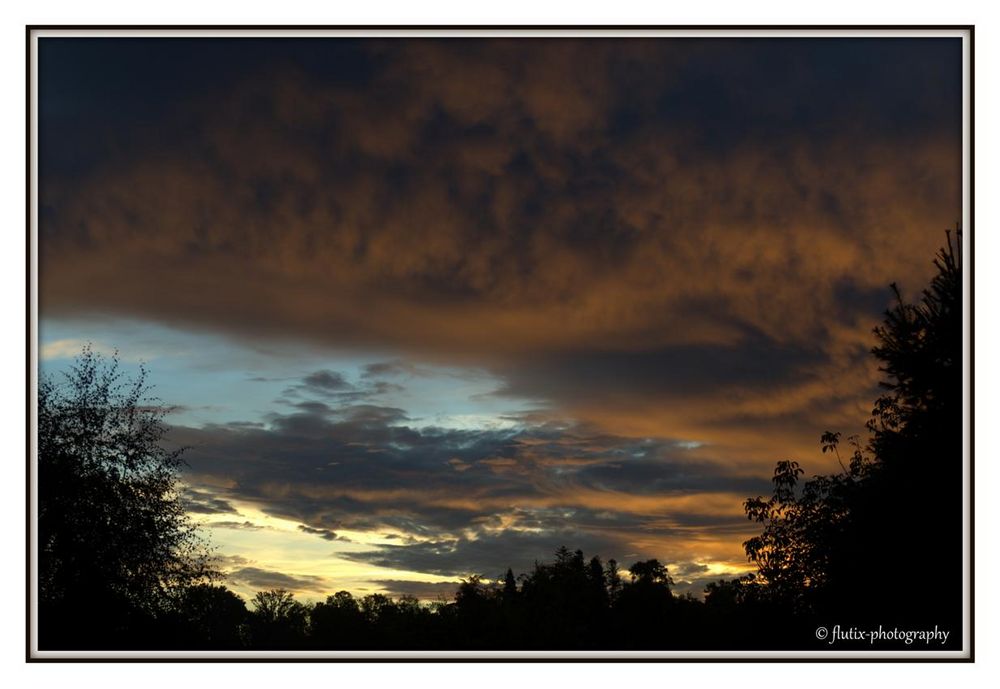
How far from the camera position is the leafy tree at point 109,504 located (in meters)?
13.3

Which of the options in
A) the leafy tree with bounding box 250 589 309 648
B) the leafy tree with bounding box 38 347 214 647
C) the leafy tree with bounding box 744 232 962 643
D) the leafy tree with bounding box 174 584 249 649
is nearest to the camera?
the leafy tree with bounding box 250 589 309 648

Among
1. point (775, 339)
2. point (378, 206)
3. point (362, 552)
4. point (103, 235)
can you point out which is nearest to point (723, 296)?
point (775, 339)

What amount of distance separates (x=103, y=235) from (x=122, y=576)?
5.04 m

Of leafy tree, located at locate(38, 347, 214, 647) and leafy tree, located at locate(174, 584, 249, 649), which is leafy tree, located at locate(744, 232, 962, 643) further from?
leafy tree, located at locate(38, 347, 214, 647)

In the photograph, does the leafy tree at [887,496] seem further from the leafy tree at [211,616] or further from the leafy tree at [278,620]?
the leafy tree at [211,616]

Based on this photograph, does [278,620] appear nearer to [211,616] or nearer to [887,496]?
[211,616]

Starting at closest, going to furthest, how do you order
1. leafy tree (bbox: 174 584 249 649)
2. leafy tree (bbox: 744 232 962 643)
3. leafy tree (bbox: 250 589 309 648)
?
leafy tree (bbox: 250 589 309 648) < leafy tree (bbox: 174 584 249 649) < leafy tree (bbox: 744 232 962 643)

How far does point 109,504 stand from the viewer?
15109 mm

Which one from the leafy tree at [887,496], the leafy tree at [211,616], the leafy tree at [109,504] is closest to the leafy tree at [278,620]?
the leafy tree at [211,616]

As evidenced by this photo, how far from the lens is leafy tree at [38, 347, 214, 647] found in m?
13.3

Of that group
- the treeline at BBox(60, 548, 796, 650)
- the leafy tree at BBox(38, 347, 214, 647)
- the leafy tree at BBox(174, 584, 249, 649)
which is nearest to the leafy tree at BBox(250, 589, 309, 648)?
the treeline at BBox(60, 548, 796, 650)

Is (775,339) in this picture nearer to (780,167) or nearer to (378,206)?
(780,167)
